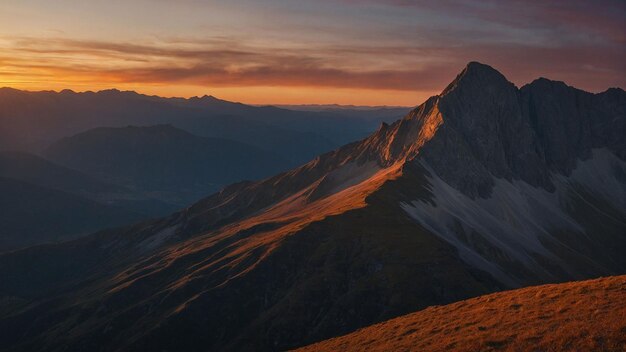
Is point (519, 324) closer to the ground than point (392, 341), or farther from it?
farther from it

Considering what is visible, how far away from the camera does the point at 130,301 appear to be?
166000mm

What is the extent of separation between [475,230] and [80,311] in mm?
137080

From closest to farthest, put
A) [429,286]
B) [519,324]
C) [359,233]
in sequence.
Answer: [519,324] < [429,286] < [359,233]

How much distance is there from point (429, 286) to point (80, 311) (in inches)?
4726

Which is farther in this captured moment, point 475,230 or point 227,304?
point 475,230

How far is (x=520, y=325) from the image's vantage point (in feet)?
142

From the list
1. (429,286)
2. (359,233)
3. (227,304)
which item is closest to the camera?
(429,286)

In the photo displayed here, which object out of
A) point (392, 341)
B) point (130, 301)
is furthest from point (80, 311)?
point (392, 341)

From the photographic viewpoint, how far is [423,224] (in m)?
163

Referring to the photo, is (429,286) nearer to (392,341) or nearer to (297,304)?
(297,304)

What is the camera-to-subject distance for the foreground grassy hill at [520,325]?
3762cm

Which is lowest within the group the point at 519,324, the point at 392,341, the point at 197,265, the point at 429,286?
the point at 197,265

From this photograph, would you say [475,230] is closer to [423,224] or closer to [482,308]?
[423,224]

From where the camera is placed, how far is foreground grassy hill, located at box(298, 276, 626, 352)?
3762cm
